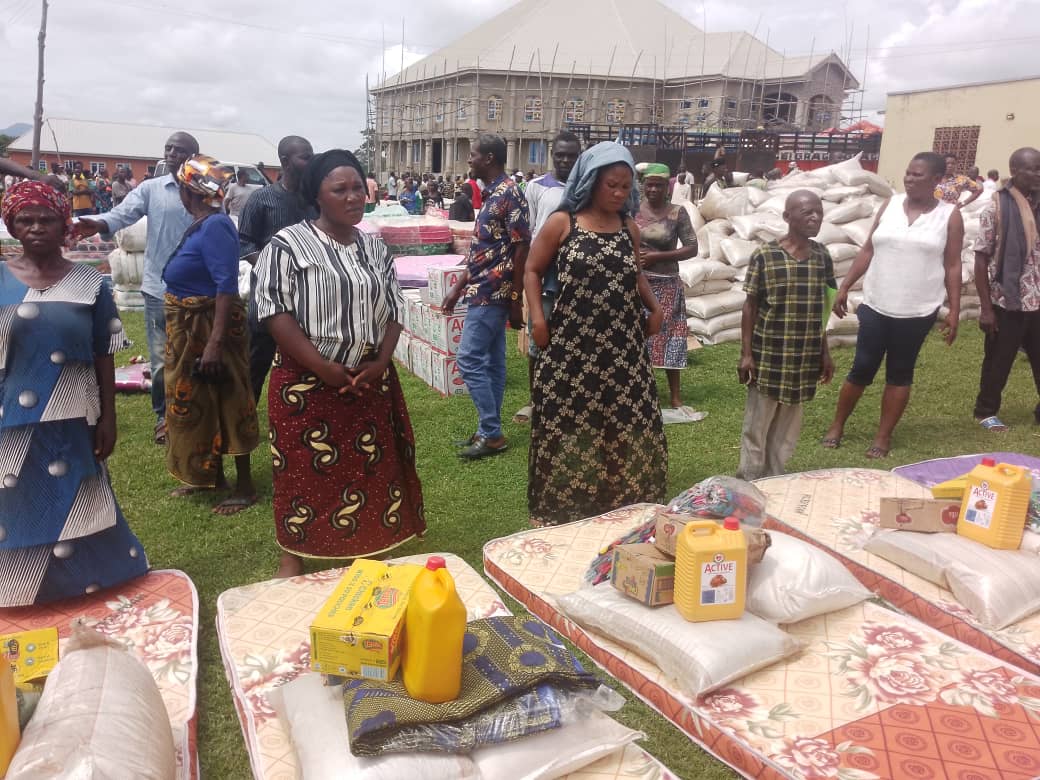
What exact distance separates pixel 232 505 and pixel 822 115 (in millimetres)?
46815

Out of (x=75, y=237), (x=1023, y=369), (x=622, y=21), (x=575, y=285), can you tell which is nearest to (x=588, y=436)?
(x=575, y=285)

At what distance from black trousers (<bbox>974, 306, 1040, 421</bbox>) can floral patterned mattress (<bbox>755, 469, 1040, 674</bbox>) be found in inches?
74.8

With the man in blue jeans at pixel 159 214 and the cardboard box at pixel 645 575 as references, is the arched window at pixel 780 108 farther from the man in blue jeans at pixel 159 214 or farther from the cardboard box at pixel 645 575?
the cardboard box at pixel 645 575

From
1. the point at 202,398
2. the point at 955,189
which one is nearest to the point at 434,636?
the point at 202,398

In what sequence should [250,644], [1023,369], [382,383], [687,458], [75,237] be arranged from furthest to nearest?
1. [1023,369]
2. [687,458]
3. [382,383]
4. [75,237]
5. [250,644]

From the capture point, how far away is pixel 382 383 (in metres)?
3.11

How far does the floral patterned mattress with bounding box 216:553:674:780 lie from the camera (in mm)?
2078

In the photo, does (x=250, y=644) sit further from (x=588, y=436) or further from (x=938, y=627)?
(x=938, y=627)

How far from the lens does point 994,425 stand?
536 cm

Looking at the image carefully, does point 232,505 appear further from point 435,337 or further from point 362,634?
point 435,337

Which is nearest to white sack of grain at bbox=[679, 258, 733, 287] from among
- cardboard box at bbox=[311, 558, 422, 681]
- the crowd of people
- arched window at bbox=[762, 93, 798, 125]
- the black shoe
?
the crowd of people

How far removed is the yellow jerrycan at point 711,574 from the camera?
8.13 ft

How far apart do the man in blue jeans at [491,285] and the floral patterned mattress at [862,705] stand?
1.95 metres

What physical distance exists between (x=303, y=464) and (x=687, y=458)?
2.58 meters
